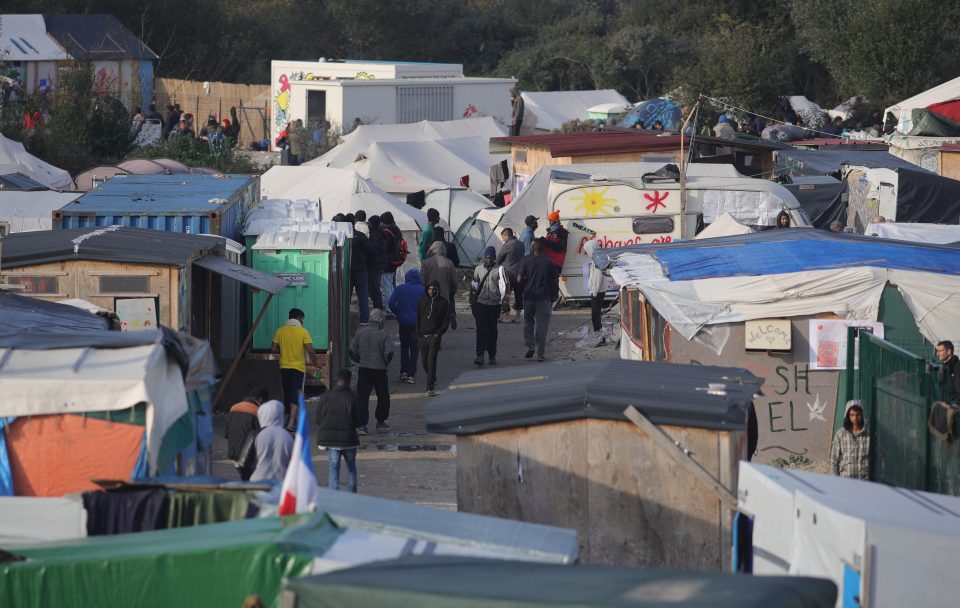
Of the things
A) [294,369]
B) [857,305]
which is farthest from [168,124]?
[857,305]

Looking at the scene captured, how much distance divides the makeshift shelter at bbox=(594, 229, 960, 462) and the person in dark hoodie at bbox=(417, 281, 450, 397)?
9.16ft

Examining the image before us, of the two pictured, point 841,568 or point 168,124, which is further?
point 168,124

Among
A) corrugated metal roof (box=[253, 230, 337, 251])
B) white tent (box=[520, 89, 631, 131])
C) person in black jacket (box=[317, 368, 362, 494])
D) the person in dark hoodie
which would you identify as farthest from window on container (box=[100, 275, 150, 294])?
white tent (box=[520, 89, 631, 131])

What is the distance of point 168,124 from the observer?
37.7 meters

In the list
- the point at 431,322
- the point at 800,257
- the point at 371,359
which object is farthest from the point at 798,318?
the point at 431,322

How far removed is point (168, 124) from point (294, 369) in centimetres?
2532

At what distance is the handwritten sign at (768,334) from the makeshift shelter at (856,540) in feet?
19.5

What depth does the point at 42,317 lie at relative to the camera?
11.0 meters

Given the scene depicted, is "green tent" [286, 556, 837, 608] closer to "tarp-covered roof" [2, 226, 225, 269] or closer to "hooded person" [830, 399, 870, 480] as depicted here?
"hooded person" [830, 399, 870, 480]

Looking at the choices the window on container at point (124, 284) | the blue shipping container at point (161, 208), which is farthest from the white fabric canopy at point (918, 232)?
the window on container at point (124, 284)

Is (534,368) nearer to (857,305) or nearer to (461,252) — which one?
(857,305)

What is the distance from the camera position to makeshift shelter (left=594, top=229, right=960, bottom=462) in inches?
513

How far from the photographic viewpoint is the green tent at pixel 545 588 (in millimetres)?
5047

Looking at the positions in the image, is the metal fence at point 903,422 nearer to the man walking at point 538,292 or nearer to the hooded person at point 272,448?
the hooded person at point 272,448
